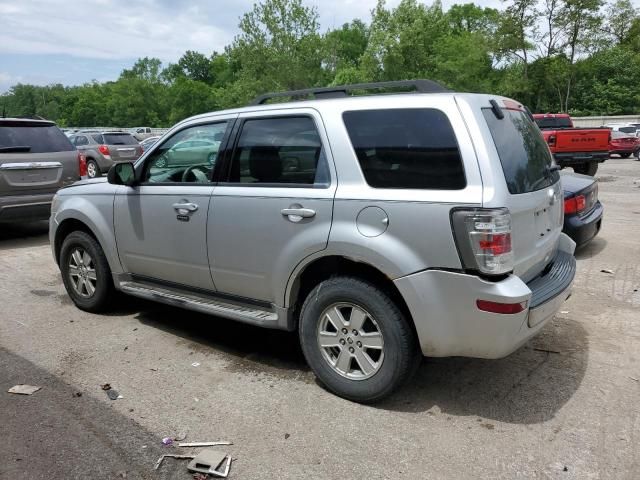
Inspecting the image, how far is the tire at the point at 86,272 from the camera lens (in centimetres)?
498

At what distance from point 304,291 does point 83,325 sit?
2346 millimetres

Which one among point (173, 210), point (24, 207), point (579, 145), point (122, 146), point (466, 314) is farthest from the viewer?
point (122, 146)

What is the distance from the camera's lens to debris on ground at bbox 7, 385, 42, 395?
3688 mm

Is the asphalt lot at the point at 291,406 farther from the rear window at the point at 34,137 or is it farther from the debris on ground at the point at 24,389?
the rear window at the point at 34,137

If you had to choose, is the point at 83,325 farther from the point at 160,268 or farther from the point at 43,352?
the point at 160,268

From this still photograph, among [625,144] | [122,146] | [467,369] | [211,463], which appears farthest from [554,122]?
[211,463]

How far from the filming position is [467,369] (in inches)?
155

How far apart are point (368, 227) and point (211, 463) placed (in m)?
1.54

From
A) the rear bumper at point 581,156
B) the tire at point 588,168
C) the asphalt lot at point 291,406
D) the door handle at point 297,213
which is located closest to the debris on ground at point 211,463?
the asphalt lot at point 291,406

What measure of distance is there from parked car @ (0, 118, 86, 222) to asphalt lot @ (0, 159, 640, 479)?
11.5ft

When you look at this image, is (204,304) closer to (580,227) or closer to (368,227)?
(368,227)

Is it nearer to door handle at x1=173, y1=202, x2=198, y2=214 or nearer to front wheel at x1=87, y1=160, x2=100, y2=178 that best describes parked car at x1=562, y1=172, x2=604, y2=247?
door handle at x1=173, y1=202, x2=198, y2=214

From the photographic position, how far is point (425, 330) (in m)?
3.13

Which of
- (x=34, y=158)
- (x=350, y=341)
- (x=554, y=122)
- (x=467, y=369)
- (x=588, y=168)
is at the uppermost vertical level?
(x=34, y=158)
